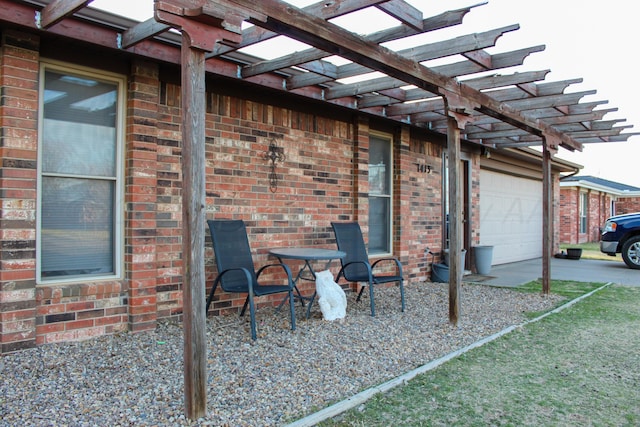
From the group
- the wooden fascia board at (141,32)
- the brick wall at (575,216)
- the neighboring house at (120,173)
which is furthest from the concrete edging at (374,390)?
the brick wall at (575,216)

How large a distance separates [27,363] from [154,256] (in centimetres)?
132

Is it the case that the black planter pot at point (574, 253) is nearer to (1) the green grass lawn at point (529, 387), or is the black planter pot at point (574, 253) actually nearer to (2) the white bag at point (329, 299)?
(1) the green grass lawn at point (529, 387)

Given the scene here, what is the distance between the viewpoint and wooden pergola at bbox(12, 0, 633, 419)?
268 centimetres

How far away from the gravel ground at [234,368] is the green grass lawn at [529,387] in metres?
0.28

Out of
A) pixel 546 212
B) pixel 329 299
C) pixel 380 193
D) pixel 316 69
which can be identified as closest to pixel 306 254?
pixel 329 299

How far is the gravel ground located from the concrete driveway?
136 inches

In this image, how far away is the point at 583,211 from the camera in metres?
19.8

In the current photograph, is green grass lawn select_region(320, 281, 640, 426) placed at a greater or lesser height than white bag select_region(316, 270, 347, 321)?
lesser

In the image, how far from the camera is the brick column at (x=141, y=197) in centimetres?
432

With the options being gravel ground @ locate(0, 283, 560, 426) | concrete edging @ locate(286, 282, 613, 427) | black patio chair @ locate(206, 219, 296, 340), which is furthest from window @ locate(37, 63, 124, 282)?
concrete edging @ locate(286, 282, 613, 427)

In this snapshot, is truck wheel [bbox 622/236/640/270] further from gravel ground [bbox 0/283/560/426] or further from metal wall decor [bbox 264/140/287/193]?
metal wall decor [bbox 264/140/287/193]

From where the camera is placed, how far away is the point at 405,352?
13.4 feet

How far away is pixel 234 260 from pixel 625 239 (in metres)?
9.46

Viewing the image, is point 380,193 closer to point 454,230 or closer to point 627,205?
point 454,230
